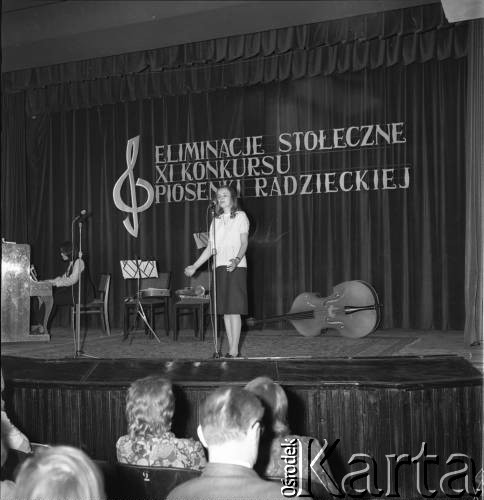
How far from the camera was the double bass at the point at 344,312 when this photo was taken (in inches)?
280

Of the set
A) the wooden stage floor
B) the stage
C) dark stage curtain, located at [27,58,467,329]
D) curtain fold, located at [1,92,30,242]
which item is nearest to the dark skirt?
the wooden stage floor

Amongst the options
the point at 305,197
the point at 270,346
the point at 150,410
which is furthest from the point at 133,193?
the point at 150,410

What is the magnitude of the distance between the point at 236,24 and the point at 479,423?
228 inches

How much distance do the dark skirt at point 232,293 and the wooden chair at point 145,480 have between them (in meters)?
3.17

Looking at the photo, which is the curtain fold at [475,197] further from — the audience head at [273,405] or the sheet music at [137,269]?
the audience head at [273,405]

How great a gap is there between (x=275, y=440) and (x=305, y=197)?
6.43 meters

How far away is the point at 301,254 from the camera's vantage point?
855 centimetres

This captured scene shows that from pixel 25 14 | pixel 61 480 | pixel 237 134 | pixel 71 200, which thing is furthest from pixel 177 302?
pixel 61 480

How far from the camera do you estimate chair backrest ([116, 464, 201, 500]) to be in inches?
74.7

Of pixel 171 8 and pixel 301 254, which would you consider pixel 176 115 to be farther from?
pixel 301 254

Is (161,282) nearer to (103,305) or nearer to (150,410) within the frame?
(103,305)

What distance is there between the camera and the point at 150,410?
7.91ft

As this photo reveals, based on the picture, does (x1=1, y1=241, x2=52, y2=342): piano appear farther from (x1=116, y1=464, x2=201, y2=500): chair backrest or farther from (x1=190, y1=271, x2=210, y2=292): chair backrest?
(x1=116, y1=464, x2=201, y2=500): chair backrest

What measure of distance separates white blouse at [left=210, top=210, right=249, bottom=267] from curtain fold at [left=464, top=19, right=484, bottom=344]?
2.39 m
